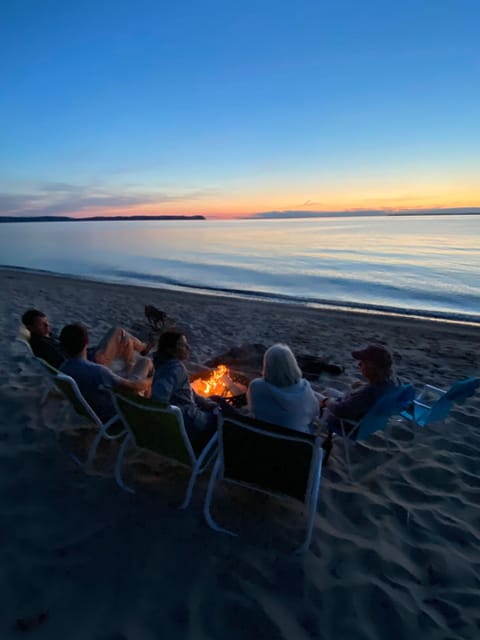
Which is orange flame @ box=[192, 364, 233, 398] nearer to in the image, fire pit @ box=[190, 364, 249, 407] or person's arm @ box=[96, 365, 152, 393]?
fire pit @ box=[190, 364, 249, 407]

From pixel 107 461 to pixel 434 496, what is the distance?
105 inches

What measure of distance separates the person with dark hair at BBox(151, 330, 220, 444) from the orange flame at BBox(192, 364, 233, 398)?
110 centimetres

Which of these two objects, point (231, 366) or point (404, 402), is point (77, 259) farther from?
point (404, 402)

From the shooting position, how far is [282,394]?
2.96 m

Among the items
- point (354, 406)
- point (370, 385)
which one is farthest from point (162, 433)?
→ point (370, 385)

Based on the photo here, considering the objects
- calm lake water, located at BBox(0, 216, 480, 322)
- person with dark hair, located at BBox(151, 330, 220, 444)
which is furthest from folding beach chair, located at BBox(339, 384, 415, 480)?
calm lake water, located at BBox(0, 216, 480, 322)

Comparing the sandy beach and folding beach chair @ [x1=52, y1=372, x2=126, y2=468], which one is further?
folding beach chair @ [x1=52, y1=372, x2=126, y2=468]

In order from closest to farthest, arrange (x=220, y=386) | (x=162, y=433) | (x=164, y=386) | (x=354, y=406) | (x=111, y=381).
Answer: (x=162, y=433), (x=164, y=386), (x=354, y=406), (x=111, y=381), (x=220, y=386)

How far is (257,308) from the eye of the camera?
1194cm

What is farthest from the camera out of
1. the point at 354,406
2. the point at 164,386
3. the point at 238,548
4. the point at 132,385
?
the point at 132,385

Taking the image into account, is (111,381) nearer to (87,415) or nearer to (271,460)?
(87,415)

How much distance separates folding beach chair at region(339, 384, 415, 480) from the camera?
3.11m

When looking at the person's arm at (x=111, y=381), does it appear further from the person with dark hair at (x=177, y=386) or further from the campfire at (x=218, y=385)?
the campfire at (x=218, y=385)

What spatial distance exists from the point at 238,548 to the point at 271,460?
0.59 m
